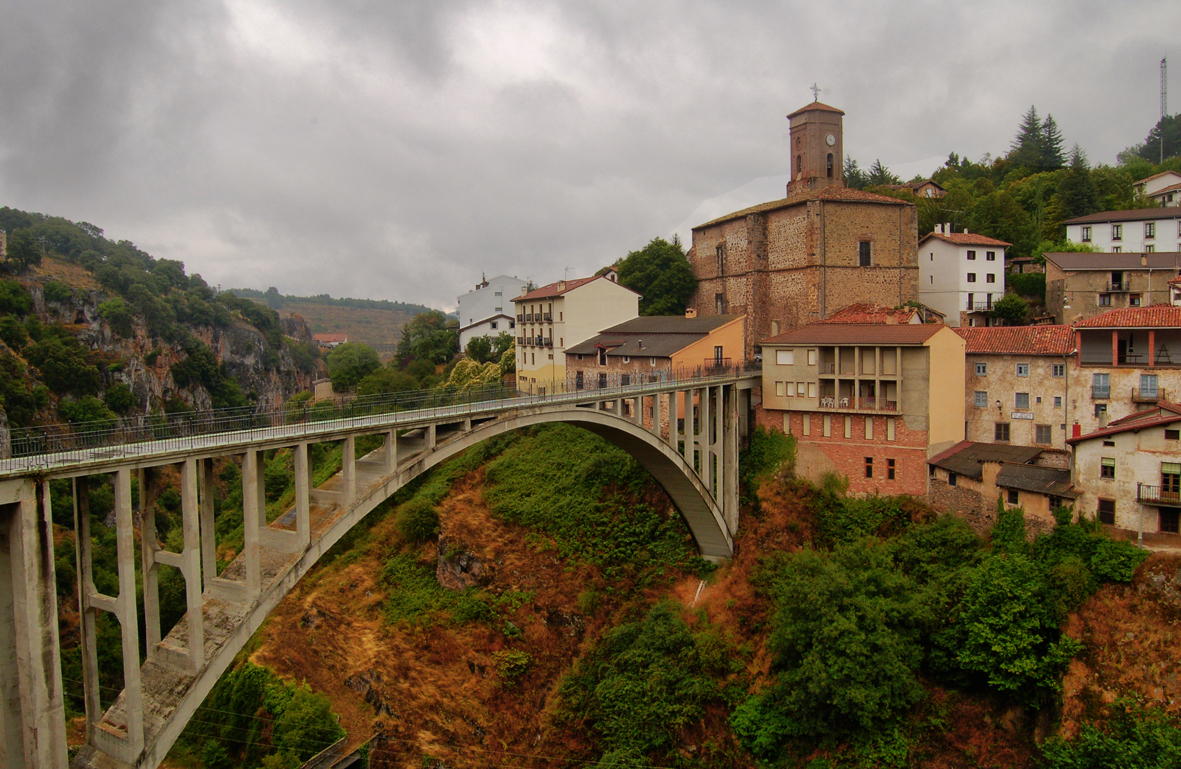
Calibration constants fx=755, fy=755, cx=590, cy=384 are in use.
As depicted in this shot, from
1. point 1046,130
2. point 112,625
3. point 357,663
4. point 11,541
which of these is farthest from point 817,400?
point 1046,130

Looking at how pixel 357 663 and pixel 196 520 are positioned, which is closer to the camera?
pixel 196 520

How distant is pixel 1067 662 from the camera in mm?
21281

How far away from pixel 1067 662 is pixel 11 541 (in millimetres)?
24910

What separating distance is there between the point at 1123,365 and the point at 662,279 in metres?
26.7

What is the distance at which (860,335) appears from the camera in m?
30.8

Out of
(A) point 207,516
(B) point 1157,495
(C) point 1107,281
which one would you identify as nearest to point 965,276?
(C) point 1107,281

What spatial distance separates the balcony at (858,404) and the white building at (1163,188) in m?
40.0

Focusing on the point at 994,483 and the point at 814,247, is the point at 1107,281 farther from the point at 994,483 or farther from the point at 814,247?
the point at 994,483

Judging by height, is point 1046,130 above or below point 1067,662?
above

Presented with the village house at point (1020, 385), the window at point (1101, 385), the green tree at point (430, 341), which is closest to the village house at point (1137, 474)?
the window at point (1101, 385)

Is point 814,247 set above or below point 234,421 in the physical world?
above

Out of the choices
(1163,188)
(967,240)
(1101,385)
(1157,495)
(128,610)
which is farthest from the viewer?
(1163,188)

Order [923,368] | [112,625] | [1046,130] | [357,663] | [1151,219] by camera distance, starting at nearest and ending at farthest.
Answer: [923,368], [357,663], [112,625], [1151,219], [1046,130]

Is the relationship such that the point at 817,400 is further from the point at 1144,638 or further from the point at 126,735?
the point at 126,735
